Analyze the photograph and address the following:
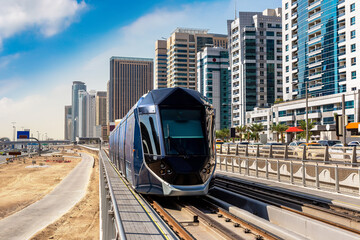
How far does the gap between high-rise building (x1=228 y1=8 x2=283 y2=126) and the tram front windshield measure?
324ft

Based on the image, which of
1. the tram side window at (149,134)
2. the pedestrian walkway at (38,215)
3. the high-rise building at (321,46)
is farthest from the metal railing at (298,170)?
the high-rise building at (321,46)

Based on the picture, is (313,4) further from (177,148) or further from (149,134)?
(177,148)

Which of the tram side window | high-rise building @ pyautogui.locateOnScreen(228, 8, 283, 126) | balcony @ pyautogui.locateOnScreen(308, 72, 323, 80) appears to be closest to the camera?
the tram side window

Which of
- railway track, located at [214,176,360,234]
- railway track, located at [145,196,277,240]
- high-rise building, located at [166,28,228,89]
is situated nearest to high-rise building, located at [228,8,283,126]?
high-rise building, located at [166,28,228,89]

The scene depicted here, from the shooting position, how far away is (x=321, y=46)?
82.0 metres

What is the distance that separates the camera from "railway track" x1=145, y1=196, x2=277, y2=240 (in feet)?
30.8

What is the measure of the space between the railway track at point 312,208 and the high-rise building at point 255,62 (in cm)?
9499

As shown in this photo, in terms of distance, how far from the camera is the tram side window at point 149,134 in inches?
482

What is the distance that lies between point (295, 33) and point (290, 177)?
8191 centimetres

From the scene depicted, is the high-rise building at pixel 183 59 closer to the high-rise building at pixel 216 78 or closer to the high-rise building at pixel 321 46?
the high-rise building at pixel 216 78

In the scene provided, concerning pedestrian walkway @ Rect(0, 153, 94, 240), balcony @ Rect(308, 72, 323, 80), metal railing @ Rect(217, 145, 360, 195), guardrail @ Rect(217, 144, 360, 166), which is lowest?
pedestrian walkway @ Rect(0, 153, 94, 240)

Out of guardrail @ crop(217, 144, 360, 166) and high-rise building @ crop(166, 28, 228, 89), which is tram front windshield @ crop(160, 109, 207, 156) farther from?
high-rise building @ crop(166, 28, 228, 89)

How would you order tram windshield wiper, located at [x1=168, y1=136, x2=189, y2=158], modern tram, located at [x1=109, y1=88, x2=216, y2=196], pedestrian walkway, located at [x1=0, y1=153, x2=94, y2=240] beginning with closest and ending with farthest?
modern tram, located at [x1=109, y1=88, x2=216, y2=196] → tram windshield wiper, located at [x1=168, y1=136, x2=189, y2=158] → pedestrian walkway, located at [x1=0, y1=153, x2=94, y2=240]

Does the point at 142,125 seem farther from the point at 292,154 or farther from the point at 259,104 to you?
the point at 259,104
